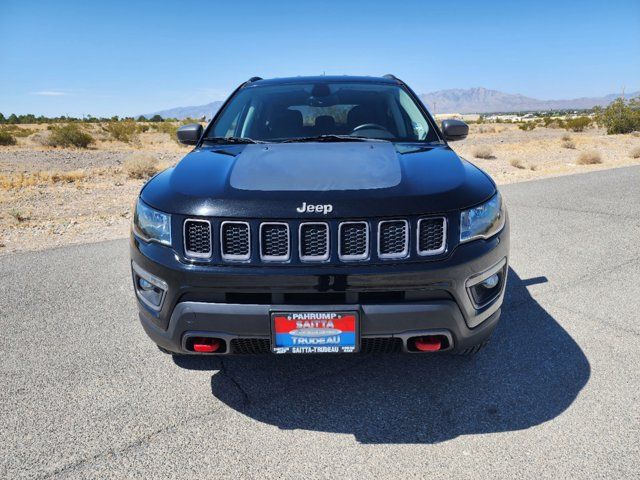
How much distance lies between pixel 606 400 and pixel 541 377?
33 centimetres

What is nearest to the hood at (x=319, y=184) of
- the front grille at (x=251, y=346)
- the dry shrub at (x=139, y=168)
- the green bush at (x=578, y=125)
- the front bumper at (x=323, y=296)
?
the front bumper at (x=323, y=296)

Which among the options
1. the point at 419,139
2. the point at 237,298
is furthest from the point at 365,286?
the point at 419,139

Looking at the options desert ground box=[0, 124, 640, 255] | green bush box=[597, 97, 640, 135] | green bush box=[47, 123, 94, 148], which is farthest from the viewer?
green bush box=[597, 97, 640, 135]

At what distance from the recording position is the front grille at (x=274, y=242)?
2178mm

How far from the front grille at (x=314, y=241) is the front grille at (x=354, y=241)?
71mm

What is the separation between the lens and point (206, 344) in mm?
2322

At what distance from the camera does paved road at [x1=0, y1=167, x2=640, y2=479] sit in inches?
84.2

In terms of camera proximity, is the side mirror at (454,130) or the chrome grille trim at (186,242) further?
the side mirror at (454,130)

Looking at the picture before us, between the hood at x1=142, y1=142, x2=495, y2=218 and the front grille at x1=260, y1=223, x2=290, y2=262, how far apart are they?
2.2 inches

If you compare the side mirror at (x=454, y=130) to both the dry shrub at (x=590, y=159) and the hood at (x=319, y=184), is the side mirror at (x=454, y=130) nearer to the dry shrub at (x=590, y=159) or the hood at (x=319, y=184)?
the hood at (x=319, y=184)

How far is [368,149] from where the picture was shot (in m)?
Result: 2.89

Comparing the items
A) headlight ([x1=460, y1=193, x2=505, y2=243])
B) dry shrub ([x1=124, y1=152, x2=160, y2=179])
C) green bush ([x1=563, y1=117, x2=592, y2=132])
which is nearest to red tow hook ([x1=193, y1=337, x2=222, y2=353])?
headlight ([x1=460, y1=193, x2=505, y2=243])

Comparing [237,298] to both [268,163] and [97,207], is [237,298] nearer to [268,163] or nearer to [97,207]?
[268,163]

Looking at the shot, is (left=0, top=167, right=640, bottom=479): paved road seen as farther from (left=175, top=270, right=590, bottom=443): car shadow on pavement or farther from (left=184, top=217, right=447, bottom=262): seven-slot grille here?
(left=184, top=217, right=447, bottom=262): seven-slot grille
